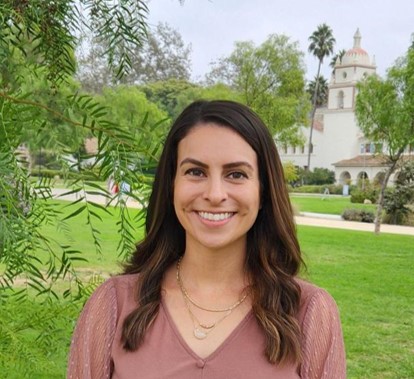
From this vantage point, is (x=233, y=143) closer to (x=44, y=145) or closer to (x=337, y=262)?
(x=44, y=145)

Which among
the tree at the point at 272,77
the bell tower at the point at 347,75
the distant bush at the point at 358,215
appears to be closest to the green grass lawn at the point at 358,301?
the distant bush at the point at 358,215

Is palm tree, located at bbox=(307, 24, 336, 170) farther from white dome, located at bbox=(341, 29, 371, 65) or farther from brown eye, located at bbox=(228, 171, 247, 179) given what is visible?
brown eye, located at bbox=(228, 171, 247, 179)

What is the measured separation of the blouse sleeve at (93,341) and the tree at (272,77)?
52.4ft

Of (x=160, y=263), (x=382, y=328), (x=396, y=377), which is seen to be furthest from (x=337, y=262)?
(x=160, y=263)

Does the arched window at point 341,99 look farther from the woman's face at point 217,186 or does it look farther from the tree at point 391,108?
the woman's face at point 217,186

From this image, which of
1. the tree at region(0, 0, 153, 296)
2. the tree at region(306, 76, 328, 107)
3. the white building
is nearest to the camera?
the tree at region(0, 0, 153, 296)

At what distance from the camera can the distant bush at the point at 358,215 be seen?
15.9 m

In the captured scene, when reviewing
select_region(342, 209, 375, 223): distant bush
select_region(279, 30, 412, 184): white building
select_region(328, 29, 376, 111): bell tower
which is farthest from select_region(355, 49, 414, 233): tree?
select_region(328, 29, 376, 111): bell tower

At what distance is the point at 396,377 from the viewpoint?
4.28m

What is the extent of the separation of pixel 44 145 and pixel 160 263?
413mm

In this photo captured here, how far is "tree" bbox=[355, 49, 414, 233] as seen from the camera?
37.5 feet

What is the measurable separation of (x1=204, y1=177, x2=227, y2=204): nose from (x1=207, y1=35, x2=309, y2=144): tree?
1597 centimetres

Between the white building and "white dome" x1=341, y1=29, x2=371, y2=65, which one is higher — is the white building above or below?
below

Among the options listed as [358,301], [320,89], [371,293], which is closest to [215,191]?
[358,301]
